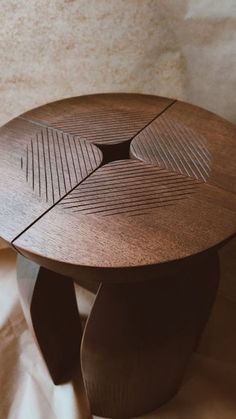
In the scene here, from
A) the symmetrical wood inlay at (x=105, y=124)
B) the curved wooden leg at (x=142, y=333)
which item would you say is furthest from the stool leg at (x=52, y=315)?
the symmetrical wood inlay at (x=105, y=124)

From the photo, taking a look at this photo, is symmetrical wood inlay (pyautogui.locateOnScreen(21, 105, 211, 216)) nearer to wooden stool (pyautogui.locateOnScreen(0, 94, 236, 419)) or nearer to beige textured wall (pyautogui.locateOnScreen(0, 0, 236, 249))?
wooden stool (pyautogui.locateOnScreen(0, 94, 236, 419))

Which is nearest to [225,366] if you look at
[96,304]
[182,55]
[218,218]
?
[96,304]

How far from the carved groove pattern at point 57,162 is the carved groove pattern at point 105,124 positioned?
0.04 meters

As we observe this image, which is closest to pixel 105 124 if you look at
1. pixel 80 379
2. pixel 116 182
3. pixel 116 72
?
pixel 116 182

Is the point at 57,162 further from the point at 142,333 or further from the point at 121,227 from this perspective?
the point at 142,333

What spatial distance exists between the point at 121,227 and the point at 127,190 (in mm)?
115

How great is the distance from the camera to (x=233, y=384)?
1272mm

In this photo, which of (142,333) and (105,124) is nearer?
(142,333)

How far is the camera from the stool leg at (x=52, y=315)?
3.43 feet

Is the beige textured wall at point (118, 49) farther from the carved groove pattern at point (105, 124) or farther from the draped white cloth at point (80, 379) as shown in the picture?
the draped white cloth at point (80, 379)

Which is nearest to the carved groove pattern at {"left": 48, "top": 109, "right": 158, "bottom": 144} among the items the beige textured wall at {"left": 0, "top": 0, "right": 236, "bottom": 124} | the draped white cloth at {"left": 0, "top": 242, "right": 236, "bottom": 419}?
the beige textured wall at {"left": 0, "top": 0, "right": 236, "bottom": 124}

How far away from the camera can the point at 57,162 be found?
951mm

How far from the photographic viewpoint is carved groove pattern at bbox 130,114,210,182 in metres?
0.94

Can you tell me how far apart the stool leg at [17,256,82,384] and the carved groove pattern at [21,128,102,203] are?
0.26 m
